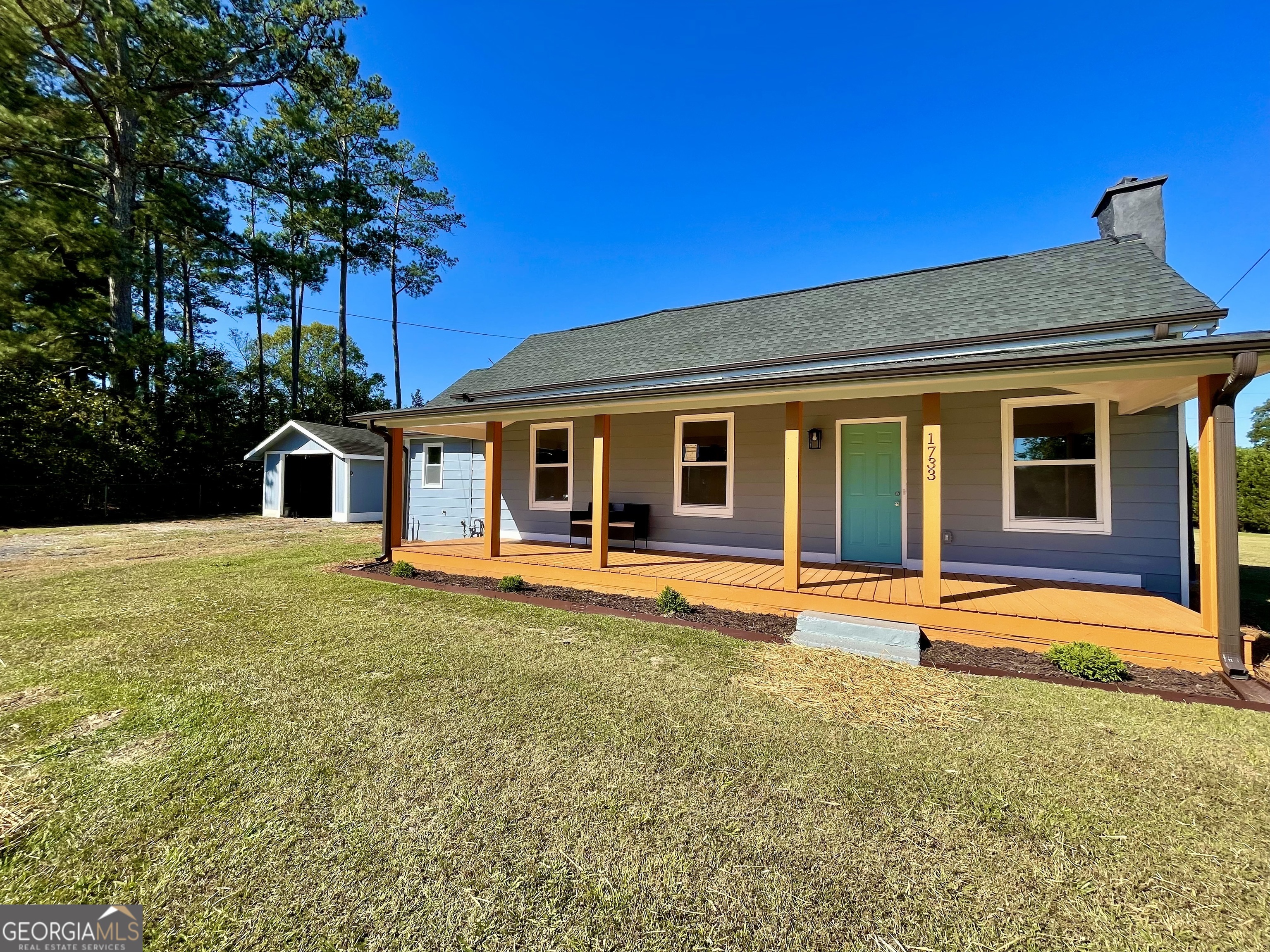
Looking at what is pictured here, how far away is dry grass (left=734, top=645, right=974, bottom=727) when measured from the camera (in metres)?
3.13

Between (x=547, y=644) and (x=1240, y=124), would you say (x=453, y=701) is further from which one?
(x=1240, y=124)

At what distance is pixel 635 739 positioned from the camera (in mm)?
2824

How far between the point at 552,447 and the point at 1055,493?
7.44m

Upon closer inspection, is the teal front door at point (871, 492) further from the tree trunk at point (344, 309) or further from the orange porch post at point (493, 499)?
the tree trunk at point (344, 309)

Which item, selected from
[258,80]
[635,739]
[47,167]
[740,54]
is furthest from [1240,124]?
[47,167]

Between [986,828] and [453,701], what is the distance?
9.94 ft

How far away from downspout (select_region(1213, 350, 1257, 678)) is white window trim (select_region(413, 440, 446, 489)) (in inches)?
456

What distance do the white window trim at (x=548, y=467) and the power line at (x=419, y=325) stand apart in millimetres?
15628

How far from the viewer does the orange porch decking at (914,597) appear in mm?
3863

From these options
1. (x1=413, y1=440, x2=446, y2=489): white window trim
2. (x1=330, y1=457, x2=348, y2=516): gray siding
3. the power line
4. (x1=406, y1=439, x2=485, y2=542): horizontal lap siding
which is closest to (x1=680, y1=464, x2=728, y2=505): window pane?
(x1=406, y1=439, x2=485, y2=542): horizontal lap siding

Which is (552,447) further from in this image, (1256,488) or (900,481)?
(1256,488)

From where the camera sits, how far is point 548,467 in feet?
29.9

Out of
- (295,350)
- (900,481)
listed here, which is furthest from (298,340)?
(900,481)

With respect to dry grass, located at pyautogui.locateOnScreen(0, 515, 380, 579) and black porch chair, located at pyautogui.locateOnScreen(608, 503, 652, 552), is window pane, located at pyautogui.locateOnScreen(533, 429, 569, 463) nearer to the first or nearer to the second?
black porch chair, located at pyautogui.locateOnScreen(608, 503, 652, 552)
